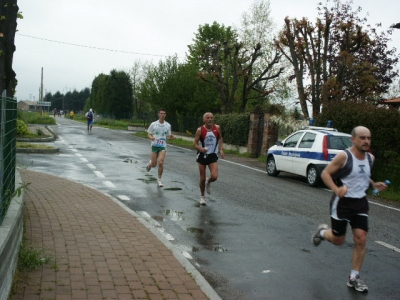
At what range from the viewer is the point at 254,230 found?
829cm

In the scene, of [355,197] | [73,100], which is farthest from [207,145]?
[73,100]

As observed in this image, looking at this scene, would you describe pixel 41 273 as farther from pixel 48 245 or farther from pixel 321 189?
pixel 321 189

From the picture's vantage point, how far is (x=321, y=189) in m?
14.1

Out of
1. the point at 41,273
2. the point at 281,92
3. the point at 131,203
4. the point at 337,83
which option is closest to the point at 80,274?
the point at 41,273

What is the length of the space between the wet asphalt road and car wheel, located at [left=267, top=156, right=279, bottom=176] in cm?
57

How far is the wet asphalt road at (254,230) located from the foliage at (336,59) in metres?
13.5

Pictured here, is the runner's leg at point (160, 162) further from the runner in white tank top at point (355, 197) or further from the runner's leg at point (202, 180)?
the runner in white tank top at point (355, 197)

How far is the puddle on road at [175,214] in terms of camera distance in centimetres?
893

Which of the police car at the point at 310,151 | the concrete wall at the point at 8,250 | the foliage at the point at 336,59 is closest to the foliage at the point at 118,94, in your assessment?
the foliage at the point at 336,59

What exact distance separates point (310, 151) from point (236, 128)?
41.4 feet

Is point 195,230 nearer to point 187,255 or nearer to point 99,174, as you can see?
point 187,255

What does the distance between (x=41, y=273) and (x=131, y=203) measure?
4.92 meters

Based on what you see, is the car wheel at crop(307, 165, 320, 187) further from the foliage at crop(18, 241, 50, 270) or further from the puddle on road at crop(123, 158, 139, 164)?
the foliage at crop(18, 241, 50, 270)

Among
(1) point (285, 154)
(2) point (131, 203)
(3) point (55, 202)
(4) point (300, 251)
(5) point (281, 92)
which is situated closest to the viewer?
(4) point (300, 251)
